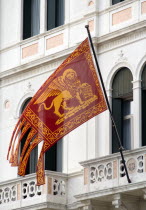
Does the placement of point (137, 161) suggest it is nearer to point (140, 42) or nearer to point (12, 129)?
point (140, 42)

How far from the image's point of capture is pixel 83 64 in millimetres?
38219

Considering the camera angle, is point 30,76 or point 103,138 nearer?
point 103,138

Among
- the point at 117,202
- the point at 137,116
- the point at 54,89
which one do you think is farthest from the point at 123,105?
the point at 117,202

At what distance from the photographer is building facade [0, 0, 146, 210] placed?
37.5 meters

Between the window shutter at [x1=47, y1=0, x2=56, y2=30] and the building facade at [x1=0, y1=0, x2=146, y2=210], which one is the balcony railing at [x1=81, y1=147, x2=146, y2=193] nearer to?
the building facade at [x1=0, y1=0, x2=146, y2=210]

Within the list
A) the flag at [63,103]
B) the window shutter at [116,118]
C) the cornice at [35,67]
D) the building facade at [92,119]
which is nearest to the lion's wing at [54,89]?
the flag at [63,103]

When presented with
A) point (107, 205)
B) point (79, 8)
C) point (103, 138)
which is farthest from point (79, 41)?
point (107, 205)

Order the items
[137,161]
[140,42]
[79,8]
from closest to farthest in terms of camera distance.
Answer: [137,161] < [140,42] < [79,8]

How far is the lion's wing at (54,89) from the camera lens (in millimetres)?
38562

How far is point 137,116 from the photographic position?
38375 millimetres

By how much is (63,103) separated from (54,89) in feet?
1.90

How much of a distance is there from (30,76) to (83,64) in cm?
541

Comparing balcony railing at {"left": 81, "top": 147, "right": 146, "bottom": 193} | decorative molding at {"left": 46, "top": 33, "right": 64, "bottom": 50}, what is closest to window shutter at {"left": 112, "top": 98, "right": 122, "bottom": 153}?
balcony railing at {"left": 81, "top": 147, "right": 146, "bottom": 193}

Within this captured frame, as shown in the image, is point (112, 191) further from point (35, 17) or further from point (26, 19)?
point (26, 19)
